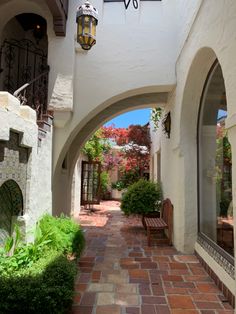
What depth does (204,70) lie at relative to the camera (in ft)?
14.9

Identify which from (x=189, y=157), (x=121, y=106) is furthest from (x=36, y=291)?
(x=121, y=106)

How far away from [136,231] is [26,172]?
4.15m

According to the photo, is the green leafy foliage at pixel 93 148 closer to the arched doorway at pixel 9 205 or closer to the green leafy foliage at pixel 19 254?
the arched doorway at pixel 9 205

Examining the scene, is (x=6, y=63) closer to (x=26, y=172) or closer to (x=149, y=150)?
(x=26, y=172)

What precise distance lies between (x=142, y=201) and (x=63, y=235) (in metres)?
3.83

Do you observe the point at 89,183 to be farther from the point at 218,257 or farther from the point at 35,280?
the point at 35,280

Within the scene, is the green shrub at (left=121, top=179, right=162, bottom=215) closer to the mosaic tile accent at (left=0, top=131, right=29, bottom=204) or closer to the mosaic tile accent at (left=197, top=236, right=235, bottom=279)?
the mosaic tile accent at (left=197, top=236, right=235, bottom=279)

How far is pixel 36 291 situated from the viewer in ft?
7.98

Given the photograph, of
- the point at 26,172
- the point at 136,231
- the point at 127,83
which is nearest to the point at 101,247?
the point at 136,231

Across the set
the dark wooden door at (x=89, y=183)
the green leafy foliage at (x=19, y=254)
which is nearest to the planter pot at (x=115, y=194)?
the dark wooden door at (x=89, y=183)

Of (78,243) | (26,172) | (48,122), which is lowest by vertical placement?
(78,243)

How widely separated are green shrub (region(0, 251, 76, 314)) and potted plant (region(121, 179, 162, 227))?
4.83 metres

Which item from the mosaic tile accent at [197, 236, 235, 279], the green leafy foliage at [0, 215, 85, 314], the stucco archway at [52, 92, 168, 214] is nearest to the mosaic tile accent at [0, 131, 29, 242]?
the green leafy foliage at [0, 215, 85, 314]

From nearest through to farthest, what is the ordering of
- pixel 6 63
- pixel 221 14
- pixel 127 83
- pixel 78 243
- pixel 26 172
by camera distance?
pixel 221 14
pixel 26 172
pixel 78 243
pixel 127 83
pixel 6 63
